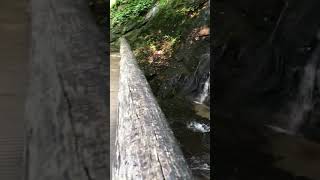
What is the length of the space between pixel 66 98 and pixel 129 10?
574 inches

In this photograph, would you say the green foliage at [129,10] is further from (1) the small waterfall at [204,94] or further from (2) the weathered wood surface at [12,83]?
(2) the weathered wood surface at [12,83]

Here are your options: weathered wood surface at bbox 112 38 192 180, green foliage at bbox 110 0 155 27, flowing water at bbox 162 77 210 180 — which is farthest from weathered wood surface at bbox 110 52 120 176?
green foliage at bbox 110 0 155 27

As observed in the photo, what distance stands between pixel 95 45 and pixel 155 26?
11.5 meters

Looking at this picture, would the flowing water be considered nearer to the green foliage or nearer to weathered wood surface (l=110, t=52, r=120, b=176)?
weathered wood surface (l=110, t=52, r=120, b=176)

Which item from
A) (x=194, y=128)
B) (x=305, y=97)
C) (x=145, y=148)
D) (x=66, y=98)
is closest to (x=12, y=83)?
(x=66, y=98)

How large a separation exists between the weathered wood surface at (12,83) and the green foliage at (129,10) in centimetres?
1304

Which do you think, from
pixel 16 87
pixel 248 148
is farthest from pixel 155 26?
pixel 16 87

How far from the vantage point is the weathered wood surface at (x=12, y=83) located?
0.69 meters

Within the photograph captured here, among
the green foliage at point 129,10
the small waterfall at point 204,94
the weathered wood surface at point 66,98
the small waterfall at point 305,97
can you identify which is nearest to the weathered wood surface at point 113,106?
the weathered wood surface at point 66,98

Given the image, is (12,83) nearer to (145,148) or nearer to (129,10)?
(145,148)

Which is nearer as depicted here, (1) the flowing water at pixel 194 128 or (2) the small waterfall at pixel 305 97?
(1) the flowing water at pixel 194 128

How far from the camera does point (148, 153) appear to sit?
211cm

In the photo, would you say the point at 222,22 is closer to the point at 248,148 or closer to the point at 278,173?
the point at 248,148

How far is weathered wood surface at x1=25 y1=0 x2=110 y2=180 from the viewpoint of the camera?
→ 1.77 feet
